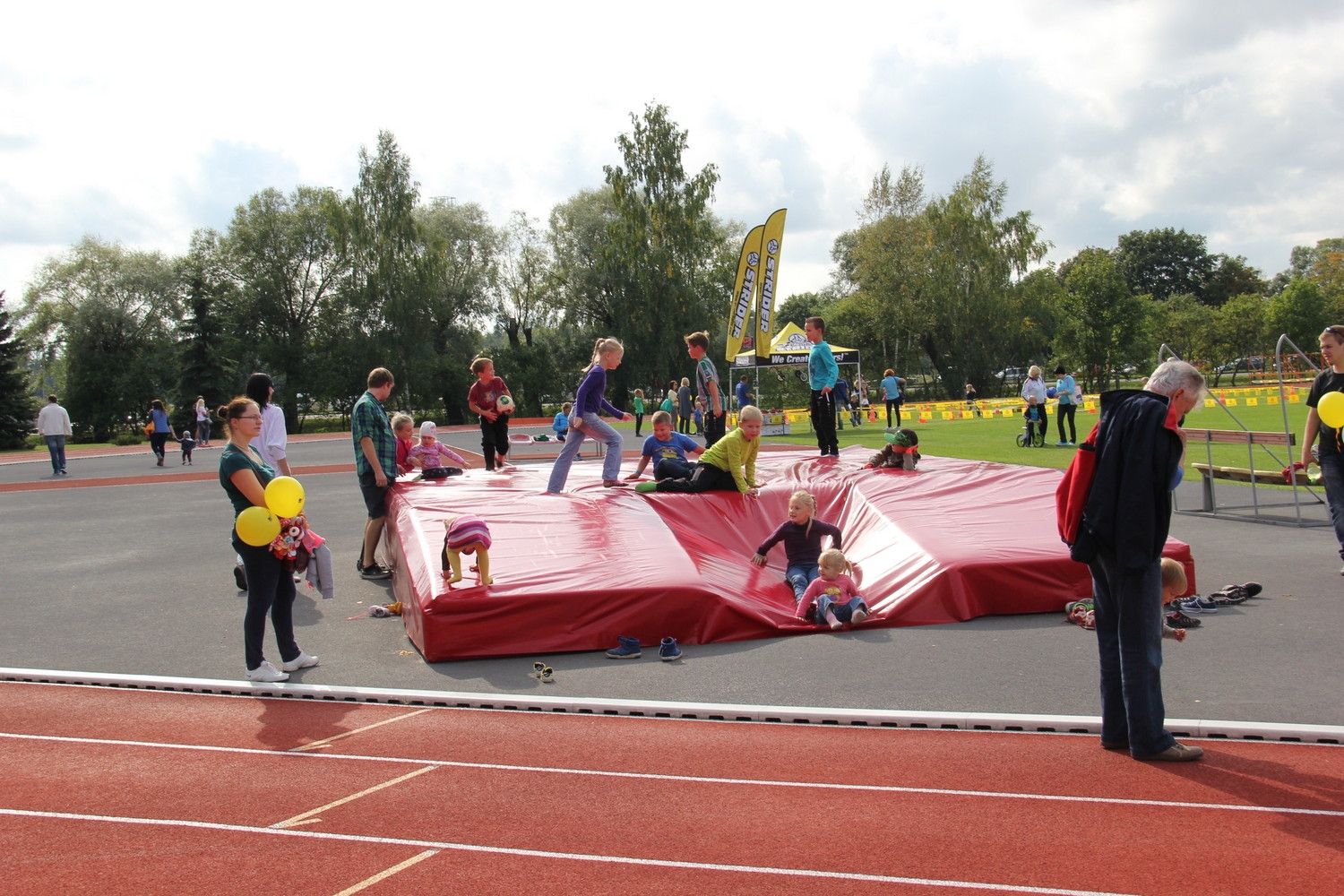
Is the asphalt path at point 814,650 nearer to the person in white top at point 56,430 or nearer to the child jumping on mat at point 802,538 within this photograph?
the child jumping on mat at point 802,538

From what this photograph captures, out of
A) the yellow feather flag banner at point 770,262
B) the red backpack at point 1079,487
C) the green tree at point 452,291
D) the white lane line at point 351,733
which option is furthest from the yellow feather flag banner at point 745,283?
the green tree at point 452,291

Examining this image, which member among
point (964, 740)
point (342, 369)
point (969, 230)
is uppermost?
point (969, 230)

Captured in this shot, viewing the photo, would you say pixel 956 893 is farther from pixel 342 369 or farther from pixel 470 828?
pixel 342 369

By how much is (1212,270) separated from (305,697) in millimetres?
101506

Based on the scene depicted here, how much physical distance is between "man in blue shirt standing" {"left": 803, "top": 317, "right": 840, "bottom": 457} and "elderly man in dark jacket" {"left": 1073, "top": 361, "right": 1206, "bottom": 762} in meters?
6.94

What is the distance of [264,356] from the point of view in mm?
51312

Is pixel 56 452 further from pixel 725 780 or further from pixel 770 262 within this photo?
pixel 725 780

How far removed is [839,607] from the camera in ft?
23.8

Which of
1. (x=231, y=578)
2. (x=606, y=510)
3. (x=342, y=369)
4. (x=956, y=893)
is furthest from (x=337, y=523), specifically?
(x=342, y=369)

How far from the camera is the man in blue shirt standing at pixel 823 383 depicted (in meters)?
11.5

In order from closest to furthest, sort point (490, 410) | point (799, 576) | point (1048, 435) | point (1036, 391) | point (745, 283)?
point (799, 576)
point (490, 410)
point (1036, 391)
point (1048, 435)
point (745, 283)

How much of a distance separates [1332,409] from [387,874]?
7706 millimetres

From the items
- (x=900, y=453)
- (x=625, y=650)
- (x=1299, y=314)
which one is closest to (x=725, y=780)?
(x=625, y=650)

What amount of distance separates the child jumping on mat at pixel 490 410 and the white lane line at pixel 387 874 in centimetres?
888
